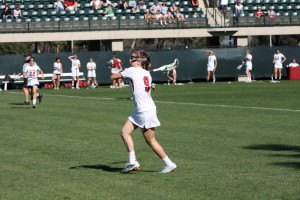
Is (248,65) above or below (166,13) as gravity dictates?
below

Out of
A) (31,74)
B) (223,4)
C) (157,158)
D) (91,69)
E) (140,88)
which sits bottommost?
(157,158)

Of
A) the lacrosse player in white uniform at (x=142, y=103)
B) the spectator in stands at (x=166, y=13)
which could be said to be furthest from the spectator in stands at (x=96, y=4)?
the lacrosse player in white uniform at (x=142, y=103)

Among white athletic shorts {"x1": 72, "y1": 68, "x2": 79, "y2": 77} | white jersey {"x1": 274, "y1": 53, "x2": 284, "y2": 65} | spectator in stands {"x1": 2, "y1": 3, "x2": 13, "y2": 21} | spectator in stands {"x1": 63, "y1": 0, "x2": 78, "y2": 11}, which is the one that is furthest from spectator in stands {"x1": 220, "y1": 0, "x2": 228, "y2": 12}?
spectator in stands {"x1": 2, "y1": 3, "x2": 13, "y2": 21}

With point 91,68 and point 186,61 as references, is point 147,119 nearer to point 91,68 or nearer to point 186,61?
point 91,68

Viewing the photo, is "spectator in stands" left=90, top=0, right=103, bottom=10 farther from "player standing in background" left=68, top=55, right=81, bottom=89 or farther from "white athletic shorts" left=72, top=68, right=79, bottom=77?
"white athletic shorts" left=72, top=68, right=79, bottom=77

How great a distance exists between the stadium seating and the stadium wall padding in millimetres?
2854

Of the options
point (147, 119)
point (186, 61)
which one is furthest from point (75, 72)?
point (147, 119)

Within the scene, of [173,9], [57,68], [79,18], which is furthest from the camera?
[173,9]

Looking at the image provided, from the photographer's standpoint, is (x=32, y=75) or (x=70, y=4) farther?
(x=70, y=4)

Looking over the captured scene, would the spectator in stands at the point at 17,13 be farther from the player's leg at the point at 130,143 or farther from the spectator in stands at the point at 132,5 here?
the player's leg at the point at 130,143

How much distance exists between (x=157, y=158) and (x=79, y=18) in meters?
32.5

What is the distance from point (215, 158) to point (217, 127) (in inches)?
189

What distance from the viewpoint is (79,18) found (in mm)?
41750

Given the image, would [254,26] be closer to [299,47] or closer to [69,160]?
[299,47]
